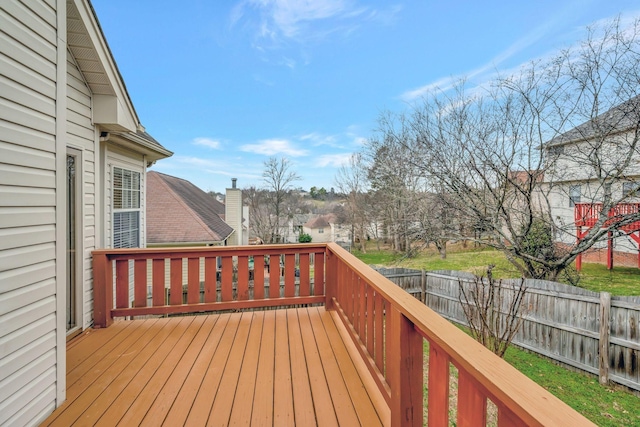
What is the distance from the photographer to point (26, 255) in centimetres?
163

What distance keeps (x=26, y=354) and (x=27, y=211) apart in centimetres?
80

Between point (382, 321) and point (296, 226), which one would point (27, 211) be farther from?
point (296, 226)

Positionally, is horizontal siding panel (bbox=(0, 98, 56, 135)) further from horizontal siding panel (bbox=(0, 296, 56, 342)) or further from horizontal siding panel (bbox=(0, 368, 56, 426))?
horizontal siding panel (bbox=(0, 368, 56, 426))

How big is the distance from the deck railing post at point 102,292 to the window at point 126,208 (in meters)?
1.17

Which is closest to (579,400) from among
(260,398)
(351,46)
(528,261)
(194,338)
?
(528,261)

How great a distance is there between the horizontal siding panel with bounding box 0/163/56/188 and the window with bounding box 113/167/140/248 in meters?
2.63

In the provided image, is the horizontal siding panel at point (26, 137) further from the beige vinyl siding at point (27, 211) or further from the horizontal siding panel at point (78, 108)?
the horizontal siding panel at point (78, 108)

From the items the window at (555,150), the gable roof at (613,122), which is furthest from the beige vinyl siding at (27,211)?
the window at (555,150)

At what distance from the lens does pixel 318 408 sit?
1836 millimetres

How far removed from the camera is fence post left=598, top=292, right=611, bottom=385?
4.39 metres


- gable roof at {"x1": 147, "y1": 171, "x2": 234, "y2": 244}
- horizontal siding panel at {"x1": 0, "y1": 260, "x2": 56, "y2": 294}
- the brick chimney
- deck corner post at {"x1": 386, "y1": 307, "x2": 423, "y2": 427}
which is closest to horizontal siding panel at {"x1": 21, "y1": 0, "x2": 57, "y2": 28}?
horizontal siding panel at {"x1": 0, "y1": 260, "x2": 56, "y2": 294}

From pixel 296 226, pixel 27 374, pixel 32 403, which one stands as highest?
pixel 27 374

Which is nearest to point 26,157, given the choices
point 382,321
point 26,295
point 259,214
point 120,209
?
point 26,295

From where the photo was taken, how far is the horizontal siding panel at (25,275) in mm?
1506
